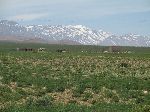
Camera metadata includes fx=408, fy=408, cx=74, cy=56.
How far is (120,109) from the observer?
27.1 metres

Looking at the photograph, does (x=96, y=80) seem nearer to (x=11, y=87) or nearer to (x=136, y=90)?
(x=136, y=90)

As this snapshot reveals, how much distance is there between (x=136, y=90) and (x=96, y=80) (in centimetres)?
510

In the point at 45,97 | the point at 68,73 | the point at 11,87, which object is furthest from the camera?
the point at 68,73

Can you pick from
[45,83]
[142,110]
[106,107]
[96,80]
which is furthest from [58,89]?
[142,110]

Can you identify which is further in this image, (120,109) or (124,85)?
(124,85)

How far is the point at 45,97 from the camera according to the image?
31.6 meters

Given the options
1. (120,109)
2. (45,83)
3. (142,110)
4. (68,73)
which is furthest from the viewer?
(68,73)

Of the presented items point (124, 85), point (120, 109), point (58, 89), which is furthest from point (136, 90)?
point (120, 109)

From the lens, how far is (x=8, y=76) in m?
40.1

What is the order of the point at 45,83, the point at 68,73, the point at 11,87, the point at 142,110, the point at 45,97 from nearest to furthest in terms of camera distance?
the point at 142,110
the point at 45,97
the point at 11,87
the point at 45,83
the point at 68,73

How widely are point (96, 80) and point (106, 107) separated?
12.0 meters

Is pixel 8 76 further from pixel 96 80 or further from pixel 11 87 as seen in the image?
pixel 96 80

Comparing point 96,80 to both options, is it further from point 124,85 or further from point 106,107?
point 106,107

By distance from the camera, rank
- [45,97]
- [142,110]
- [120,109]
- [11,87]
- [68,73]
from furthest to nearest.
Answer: [68,73] < [11,87] < [45,97] < [120,109] < [142,110]
